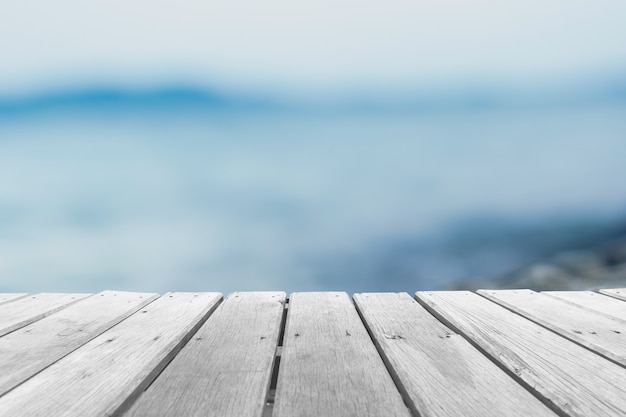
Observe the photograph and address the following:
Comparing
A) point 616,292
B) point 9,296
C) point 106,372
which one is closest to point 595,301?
point 616,292

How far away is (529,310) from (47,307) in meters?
1.77

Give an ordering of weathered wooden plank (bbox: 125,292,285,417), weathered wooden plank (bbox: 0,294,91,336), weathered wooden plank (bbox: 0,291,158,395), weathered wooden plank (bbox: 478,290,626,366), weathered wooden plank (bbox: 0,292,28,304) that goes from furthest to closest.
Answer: weathered wooden plank (bbox: 0,292,28,304), weathered wooden plank (bbox: 0,294,91,336), weathered wooden plank (bbox: 478,290,626,366), weathered wooden plank (bbox: 0,291,158,395), weathered wooden plank (bbox: 125,292,285,417)

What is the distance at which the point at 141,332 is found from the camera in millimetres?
1151

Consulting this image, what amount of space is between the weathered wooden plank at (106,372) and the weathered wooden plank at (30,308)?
0.35 meters

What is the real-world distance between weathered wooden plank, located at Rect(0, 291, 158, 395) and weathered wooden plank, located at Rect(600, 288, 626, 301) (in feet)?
6.32

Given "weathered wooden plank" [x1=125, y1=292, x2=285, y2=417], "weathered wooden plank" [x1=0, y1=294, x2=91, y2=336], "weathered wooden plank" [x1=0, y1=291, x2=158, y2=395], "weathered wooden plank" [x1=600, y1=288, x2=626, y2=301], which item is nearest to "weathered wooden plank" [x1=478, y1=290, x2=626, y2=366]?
"weathered wooden plank" [x1=600, y1=288, x2=626, y2=301]

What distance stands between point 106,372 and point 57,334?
0.43m

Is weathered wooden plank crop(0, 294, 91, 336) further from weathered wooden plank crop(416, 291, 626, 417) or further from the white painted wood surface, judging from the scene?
weathered wooden plank crop(416, 291, 626, 417)

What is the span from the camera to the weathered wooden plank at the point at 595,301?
1.44 metres

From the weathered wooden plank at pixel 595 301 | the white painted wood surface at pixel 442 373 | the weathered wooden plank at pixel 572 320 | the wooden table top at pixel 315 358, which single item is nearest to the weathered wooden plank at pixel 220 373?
the wooden table top at pixel 315 358

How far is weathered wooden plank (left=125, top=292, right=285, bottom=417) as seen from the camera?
707 millimetres

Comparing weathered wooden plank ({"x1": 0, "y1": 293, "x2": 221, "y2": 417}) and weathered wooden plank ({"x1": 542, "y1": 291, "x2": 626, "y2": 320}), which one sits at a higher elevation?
weathered wooden plank ({"x1": 542, "y1": 291, "x2": 626, "y2": 320})

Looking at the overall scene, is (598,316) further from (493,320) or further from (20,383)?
(20,383)

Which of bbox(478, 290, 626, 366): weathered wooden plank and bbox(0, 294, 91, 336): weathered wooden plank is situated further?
bbox(0, 294, 91, 336): weathered wooden plank
